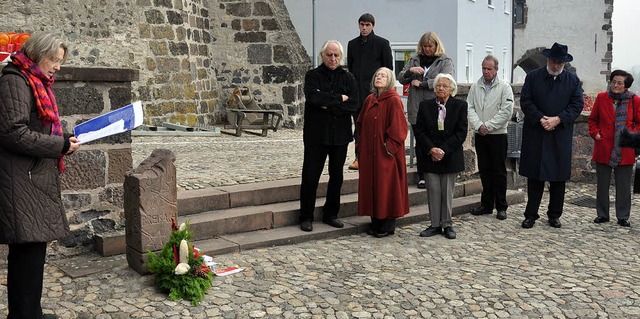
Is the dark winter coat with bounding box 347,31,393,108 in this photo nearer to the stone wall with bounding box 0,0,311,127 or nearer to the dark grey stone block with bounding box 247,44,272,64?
the stone wall with bounding box 0,0,311,127

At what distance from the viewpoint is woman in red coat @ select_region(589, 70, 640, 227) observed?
312 inches

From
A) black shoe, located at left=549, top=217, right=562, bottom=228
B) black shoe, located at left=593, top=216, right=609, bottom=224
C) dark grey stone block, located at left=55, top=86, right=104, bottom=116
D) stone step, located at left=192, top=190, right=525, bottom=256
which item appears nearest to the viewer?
dark grey stone block, located at left=55, top=86, right=104, bottom=116

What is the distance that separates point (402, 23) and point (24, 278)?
1786 cm

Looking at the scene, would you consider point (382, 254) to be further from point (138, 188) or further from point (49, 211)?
point (49, 211)

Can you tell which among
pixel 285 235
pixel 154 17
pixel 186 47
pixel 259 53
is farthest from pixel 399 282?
pixel 259 53

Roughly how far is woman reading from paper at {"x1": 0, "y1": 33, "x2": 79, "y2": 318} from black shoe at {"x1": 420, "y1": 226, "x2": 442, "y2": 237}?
372 centimetres

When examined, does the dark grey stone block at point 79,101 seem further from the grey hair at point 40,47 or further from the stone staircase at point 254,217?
the grey hair at point 40,47

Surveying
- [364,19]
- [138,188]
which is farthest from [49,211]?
[364,19]

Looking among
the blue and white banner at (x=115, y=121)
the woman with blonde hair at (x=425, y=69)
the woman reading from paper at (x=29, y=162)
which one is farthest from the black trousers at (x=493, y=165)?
the woman reading from paper at (x=29, y=162)

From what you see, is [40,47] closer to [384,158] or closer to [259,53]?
[384,158]

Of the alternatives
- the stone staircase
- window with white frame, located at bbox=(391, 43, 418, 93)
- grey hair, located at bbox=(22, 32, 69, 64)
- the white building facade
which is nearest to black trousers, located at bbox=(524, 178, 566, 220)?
the stone staircase

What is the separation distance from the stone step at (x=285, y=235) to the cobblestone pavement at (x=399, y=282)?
9 centimetres

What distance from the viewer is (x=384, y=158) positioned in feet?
23.4

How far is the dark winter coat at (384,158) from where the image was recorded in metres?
7.08
